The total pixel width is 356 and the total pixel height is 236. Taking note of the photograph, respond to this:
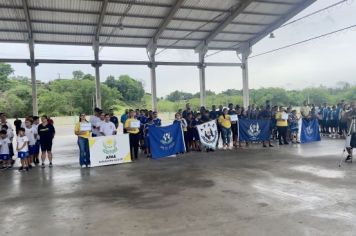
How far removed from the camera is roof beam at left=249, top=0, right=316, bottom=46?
1675 centimetres

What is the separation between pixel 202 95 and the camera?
20922mm

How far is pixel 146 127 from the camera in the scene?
11977 mm

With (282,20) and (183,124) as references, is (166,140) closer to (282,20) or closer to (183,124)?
(183,124)

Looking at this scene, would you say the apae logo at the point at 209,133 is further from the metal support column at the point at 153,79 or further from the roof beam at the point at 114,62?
the roof beam at the point at 114,62

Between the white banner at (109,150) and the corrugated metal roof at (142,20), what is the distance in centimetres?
769

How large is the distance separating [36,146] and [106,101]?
2871 centimetres

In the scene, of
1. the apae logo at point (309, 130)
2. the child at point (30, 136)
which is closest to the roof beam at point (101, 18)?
the child at point (30, 136)

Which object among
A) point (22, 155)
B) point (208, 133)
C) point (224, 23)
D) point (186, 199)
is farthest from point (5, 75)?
point (186, 199)

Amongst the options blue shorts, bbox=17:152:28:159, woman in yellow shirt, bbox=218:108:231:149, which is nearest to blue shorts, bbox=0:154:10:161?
blue shorts, bbox=17:152:28:159

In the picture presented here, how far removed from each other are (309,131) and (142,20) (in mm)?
9725

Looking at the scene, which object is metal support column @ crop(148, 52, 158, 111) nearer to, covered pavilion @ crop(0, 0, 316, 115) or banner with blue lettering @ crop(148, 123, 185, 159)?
covered pavilion @ crop(0, 0, 316, 115)

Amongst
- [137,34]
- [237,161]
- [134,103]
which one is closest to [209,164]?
[237,161]

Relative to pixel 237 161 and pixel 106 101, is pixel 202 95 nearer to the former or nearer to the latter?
pixel 237 161

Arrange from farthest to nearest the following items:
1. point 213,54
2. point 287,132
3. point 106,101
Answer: point 106,101
point 213,54
point 287,132
